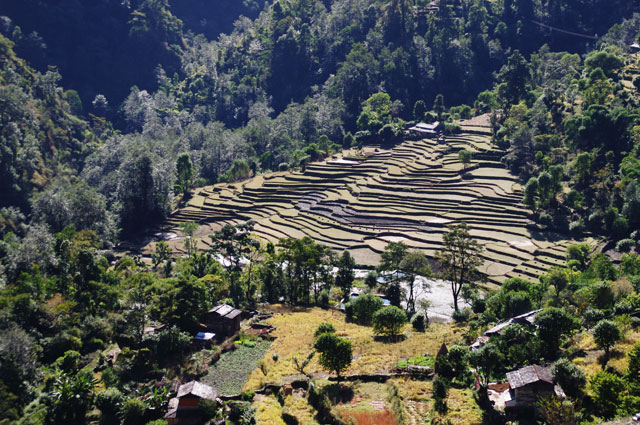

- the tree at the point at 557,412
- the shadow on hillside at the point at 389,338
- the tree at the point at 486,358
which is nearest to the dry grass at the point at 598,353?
the tree at the point at 557,412

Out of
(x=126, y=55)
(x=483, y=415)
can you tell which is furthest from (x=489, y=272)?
(x=126, y=55)

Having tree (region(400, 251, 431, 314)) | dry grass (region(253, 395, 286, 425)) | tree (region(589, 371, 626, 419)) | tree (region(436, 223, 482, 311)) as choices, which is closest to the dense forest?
tree (region(589, 371, 626, 419))

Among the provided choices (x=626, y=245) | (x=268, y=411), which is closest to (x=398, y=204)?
(x=626, y=245)

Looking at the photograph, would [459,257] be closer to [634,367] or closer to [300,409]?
[634,367]

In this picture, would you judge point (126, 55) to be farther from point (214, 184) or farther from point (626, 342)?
point (626, 342)

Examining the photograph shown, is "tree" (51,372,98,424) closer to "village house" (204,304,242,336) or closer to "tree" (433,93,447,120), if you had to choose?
"village house" (204,304,242,336)

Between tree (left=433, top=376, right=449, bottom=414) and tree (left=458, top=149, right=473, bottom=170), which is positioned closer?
tree (left=433, top=376, right=449, bottom=414)
